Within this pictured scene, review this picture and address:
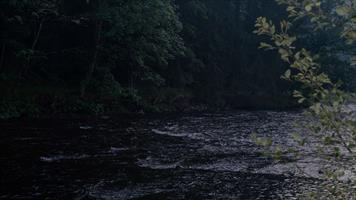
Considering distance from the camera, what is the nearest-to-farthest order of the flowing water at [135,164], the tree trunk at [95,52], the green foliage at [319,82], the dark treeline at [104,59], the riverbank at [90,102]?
the green foliage at [319,82], the flowing water at [135,164], the riverbank at [90,102], the dark treeline at [104,59], the tree trunk at [95,52]

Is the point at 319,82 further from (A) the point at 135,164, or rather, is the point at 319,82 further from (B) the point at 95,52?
(B) the point at 95,52

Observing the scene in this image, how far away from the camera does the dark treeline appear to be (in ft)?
91.2

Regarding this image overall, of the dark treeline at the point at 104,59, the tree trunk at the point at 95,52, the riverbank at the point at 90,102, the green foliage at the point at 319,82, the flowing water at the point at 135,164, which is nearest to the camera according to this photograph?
the green foliage at the point at 319,82

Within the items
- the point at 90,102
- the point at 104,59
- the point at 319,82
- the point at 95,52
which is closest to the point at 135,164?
the point at 319,82

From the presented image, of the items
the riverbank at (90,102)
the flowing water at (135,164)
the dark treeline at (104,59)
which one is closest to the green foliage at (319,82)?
the flowing water at (135,164)

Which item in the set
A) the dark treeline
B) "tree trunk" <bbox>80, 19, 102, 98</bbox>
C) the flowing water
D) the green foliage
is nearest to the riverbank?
the dark treeline

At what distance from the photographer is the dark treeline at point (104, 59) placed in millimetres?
27797

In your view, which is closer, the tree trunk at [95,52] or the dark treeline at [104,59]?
the dark treeline at [104,59]

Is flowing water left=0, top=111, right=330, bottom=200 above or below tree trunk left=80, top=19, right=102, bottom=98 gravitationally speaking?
below

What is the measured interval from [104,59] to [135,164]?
832 inches

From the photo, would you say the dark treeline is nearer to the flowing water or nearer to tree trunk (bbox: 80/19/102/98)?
tree trunk (bbox: 80/19/102/98)

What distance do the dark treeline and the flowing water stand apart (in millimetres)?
6759

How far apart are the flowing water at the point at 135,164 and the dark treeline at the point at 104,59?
6759 millimetres

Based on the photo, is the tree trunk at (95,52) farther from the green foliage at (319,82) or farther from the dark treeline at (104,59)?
the green foliage at (319,82)
